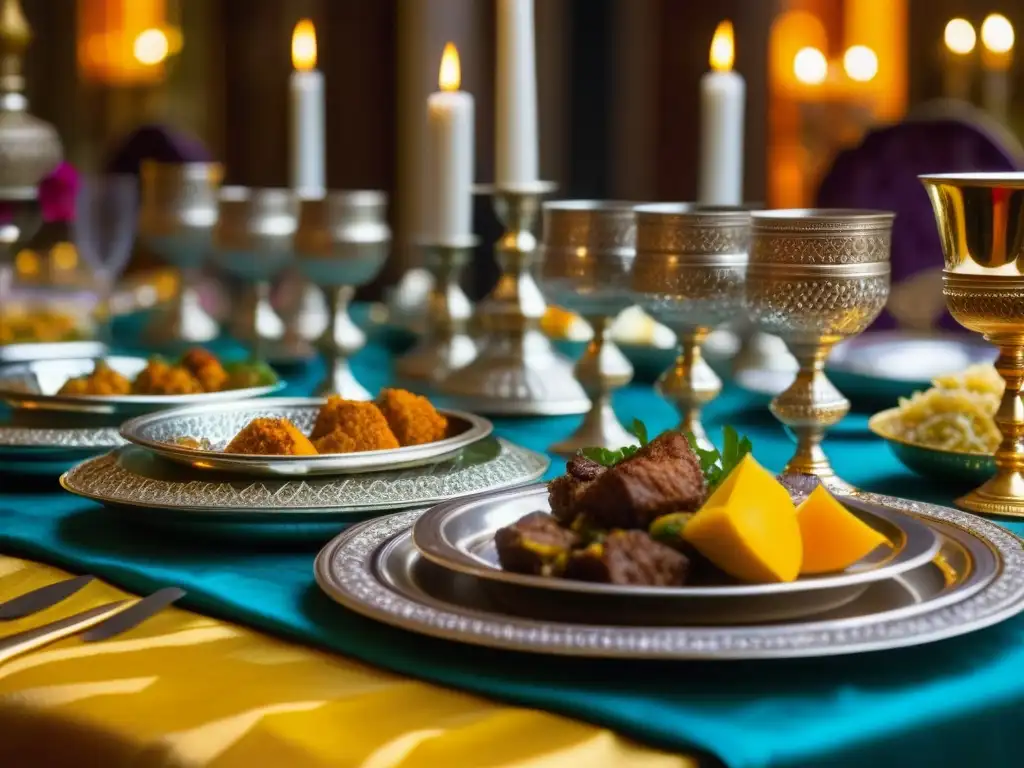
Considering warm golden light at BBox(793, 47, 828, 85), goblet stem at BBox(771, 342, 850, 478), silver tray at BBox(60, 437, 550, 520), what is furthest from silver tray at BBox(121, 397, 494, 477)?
warm golden light at BBox(793, 47, 828, 85)

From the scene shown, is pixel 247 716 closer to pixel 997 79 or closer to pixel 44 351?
pixel 44 351

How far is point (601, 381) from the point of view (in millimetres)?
1384

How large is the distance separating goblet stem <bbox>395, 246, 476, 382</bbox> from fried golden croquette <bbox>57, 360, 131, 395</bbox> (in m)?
0.53

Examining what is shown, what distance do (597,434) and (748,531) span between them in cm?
64

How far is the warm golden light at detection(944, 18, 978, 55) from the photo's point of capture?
4.04 metres

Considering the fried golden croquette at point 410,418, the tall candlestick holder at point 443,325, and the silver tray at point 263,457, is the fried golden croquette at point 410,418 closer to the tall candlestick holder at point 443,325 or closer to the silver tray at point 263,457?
the silver tray at point 263,457

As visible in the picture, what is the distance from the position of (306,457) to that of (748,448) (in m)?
0.31

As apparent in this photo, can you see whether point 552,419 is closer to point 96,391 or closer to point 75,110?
point 96,391

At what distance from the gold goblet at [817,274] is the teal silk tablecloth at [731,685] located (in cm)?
35

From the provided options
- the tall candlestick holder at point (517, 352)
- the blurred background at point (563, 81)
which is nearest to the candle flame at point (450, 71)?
the tall candlestick holder at point (517, 352)

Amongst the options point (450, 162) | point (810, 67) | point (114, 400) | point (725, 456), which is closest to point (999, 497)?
point (725, 456)

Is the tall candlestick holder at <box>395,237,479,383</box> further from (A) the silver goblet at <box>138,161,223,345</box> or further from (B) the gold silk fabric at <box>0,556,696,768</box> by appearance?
(B) the gold silk fabric at <box>0,556,696,768</box>

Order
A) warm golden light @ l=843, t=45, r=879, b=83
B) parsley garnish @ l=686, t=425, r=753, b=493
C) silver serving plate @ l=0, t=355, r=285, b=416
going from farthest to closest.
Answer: warm golden light @ l=843, t=45, r=879, b=83 → silver serving plate @ l=0, t=355, r=285, b=416 → parsley garnish @ l=686, t=425, r=753, b=493

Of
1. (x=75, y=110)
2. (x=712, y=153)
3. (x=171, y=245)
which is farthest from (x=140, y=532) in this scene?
(x=75, y=110)
